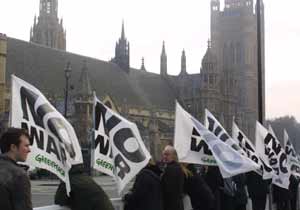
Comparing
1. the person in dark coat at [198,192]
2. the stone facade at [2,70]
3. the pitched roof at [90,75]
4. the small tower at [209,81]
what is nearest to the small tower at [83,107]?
the pitched roof at [90,75]

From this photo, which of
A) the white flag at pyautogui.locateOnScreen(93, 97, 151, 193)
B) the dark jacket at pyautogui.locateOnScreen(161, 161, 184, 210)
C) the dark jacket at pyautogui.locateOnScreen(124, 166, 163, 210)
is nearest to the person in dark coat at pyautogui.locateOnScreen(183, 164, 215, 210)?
the dark jacket at pyautogui.locateOnScreen(161, 161, 184, 210)

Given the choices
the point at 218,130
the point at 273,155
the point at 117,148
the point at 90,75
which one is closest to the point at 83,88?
the point at 90,75

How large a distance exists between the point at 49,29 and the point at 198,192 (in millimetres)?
78376

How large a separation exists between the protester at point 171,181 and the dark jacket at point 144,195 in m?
0.36

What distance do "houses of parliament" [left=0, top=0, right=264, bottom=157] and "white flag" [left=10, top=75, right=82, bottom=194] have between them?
42227mm

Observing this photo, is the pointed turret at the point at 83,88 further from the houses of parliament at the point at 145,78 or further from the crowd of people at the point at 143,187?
the crowd of people at the point at 143,187

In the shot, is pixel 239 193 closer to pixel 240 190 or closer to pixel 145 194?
pixel 240 190

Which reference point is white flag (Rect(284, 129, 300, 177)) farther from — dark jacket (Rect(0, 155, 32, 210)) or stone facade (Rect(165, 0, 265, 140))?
stone facade (Rect(165, 0, 265, 140))

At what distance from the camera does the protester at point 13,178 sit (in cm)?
443

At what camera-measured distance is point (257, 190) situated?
40.3 feet

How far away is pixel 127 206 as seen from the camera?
7.44 meters

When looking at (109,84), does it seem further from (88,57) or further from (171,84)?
(171,84)

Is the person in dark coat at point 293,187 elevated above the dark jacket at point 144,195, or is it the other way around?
the dark jacket at point 144,195

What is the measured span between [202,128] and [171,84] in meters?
80.4
